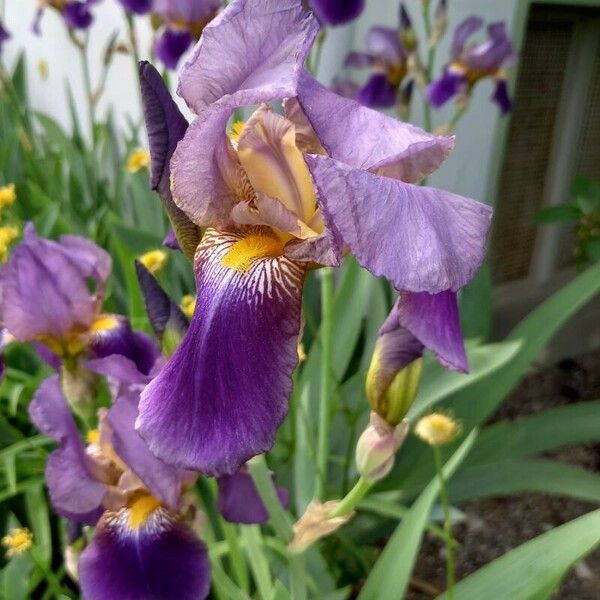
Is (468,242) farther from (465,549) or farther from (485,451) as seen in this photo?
(465,549)

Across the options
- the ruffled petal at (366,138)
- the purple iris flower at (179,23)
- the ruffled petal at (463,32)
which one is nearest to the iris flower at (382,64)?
the ruffled petal at (463,32)

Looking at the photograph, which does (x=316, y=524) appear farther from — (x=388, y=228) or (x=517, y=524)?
(x=517, y=524)

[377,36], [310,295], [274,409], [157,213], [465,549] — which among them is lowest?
[465,549]

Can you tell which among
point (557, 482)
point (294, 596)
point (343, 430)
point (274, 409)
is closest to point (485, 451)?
point (557, 482)

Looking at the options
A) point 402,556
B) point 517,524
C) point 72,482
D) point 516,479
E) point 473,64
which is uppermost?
point 473,64

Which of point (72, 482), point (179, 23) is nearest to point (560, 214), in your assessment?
point (179, 23)

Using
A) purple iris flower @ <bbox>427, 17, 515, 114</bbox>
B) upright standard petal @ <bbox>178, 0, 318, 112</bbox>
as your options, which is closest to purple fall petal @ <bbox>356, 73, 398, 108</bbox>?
purple iris flower @ <bbox>427, 17, 515, 114</bbox>

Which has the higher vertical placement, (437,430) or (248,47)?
(248,47)

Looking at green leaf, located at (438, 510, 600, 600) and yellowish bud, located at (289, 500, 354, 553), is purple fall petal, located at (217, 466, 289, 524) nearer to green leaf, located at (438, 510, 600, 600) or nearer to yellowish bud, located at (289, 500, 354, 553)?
yellowish bud, located at (289, 500, 354, 553)

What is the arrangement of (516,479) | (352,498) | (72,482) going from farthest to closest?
(516,479)
(72,482)
(352,498)
